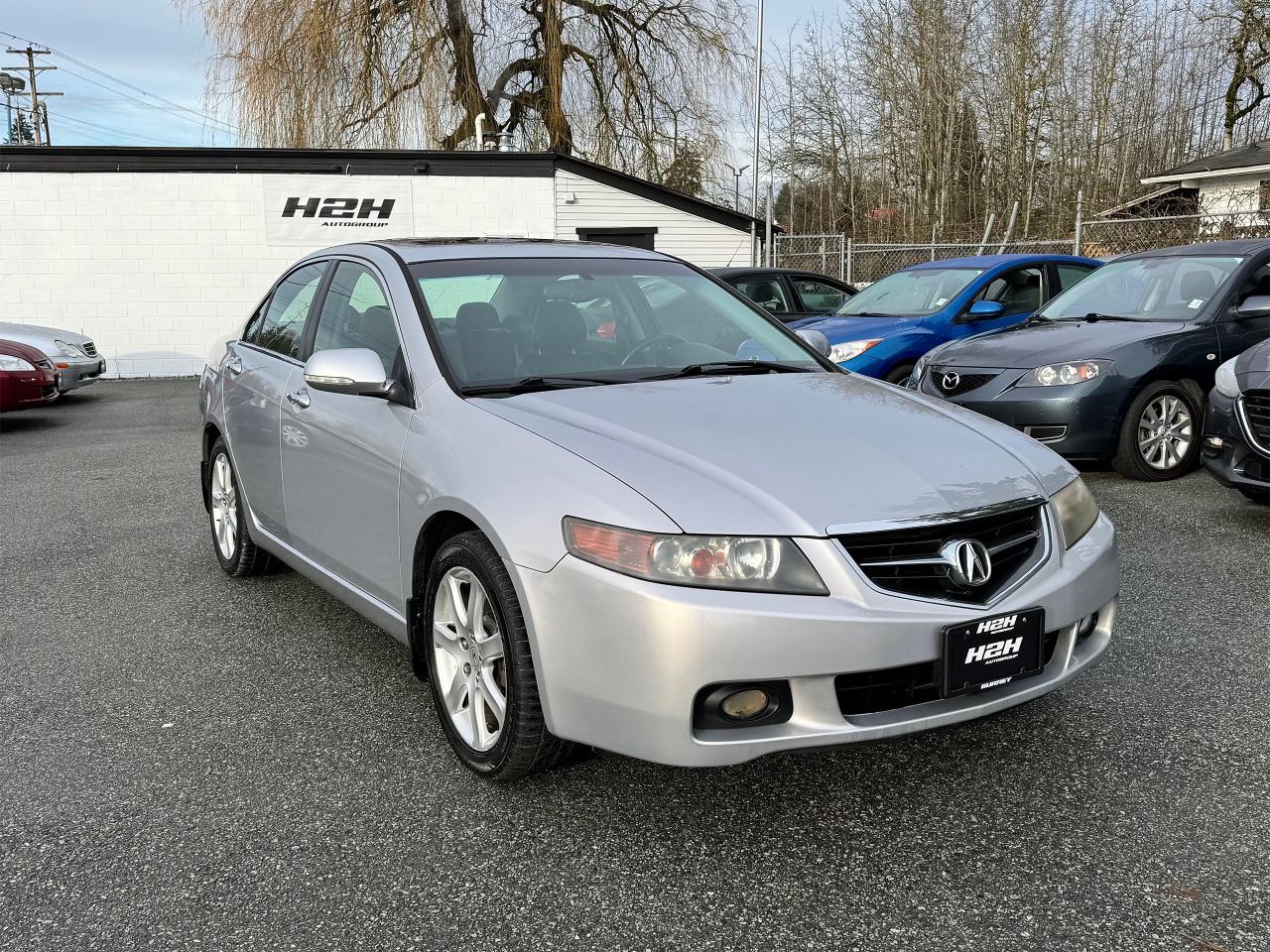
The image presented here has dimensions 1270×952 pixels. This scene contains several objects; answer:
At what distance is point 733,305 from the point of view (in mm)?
4297

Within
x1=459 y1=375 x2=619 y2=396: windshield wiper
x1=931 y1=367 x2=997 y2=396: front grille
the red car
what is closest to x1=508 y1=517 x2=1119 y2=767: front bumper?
x1=459 y1=375 x2=619 y2=396: windshield wiper

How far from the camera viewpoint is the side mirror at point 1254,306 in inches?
272

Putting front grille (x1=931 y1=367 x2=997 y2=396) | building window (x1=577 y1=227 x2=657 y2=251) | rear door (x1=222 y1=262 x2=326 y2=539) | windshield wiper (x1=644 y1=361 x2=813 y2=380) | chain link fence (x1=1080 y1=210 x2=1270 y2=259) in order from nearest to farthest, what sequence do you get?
windshield wiper (x1=644 y1=361 x2=813 y2=380) → rear door (x1=222 y1=262 x2=326 y2=539) → front grille (x1=931 y1=367 x2=997 y2=396) → chain link fence (x1=1080 y1=210 x2=1270 y2=259) → building window (x1=577 y1=227 x2=657 y2=251)

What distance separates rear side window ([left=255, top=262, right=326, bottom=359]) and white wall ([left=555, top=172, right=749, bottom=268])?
13.8 metres

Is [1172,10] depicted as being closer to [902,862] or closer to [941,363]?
[941,363]

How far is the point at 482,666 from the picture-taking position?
298 cm

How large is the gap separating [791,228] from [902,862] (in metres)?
24.4

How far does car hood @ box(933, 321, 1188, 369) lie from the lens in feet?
22.6

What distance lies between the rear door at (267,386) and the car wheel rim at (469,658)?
1.54m

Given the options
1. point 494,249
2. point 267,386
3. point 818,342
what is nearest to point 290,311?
point 267,386

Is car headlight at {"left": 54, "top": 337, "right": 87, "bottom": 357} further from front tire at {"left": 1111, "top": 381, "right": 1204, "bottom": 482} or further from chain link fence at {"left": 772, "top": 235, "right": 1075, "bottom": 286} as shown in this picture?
front tire at {"left": 1111, "top": 381, "right": 1204, "bottom": 482}

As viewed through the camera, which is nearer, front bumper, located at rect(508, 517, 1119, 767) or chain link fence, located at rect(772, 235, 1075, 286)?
front bumper, located at rect(508, 517, 1119, 767)

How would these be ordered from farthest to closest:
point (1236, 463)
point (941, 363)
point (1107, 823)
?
point (941, 363)
point (1236, 463)
point (1107, 823)

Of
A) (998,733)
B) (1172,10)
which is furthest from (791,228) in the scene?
(998,733)
